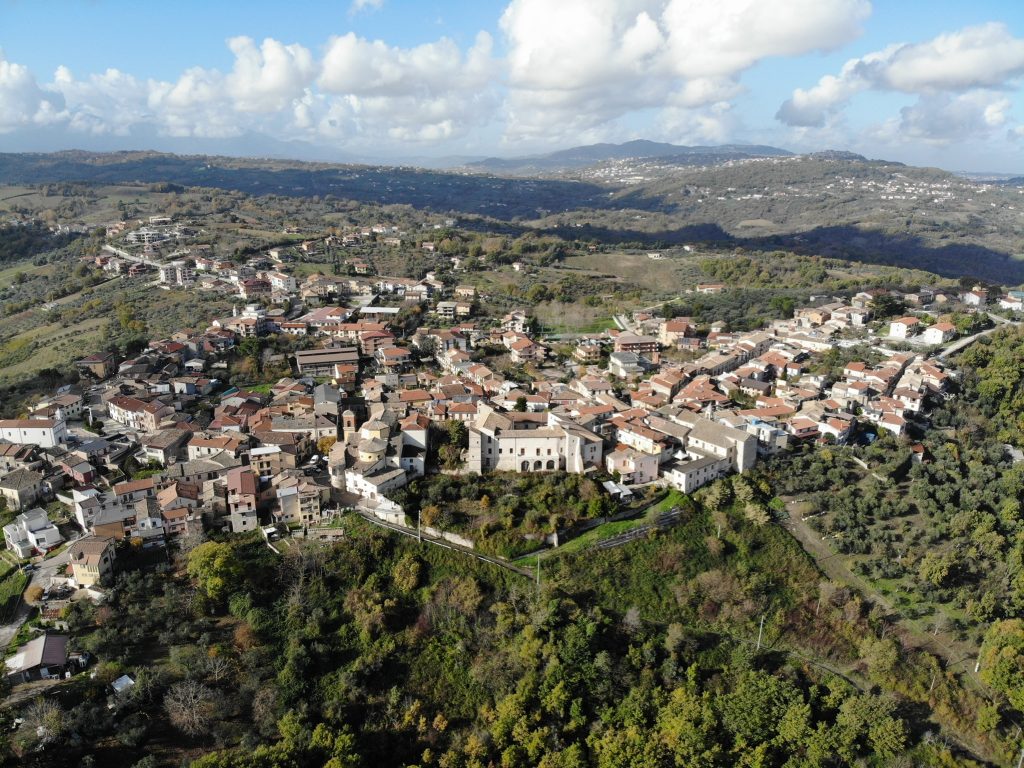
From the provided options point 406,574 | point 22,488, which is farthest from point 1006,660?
point 22,488

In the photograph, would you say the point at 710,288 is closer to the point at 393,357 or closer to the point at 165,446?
the point at 393,357

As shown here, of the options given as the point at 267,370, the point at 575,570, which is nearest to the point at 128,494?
the point at 267,370

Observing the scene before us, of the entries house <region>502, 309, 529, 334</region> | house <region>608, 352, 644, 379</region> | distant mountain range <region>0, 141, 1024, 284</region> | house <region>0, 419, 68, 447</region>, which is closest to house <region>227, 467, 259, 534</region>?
house <region>0, 419, 68, 447</region>

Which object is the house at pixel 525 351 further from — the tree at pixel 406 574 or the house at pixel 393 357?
the tree at pixel 406 574

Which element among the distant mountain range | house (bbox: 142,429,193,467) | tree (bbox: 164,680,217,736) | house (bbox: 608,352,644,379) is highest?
the distant mountain range

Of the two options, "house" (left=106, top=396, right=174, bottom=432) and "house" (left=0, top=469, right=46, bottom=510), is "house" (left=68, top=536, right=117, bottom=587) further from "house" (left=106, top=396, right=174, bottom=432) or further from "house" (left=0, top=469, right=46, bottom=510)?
"house" (left=106, top=396, right=174, bottom=432)

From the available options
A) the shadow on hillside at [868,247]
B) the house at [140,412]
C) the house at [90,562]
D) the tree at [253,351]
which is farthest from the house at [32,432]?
the shadow on hillside at [868,247]
